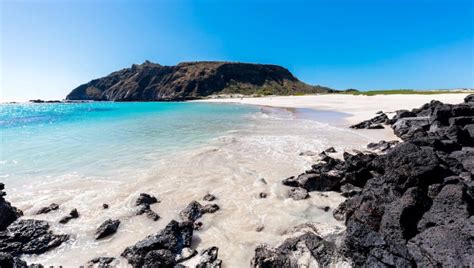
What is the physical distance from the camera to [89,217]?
7605 mm

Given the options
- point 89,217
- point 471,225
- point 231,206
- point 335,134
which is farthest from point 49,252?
point 335,134

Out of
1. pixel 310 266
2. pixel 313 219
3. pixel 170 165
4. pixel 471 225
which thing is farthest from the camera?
pixel 170 165

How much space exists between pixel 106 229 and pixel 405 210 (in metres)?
6.49

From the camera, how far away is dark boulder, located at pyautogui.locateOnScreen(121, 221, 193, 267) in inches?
199

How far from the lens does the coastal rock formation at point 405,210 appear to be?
13.5 feet

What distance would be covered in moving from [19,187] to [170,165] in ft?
18.6

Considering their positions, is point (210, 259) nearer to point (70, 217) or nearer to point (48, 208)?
point (70, 217)

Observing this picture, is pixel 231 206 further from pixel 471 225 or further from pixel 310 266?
pixel 471 225

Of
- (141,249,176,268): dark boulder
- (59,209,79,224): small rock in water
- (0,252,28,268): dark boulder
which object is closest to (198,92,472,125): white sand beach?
(59,209,79,224): small rock in water

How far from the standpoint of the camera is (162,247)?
Result: 17.9ft

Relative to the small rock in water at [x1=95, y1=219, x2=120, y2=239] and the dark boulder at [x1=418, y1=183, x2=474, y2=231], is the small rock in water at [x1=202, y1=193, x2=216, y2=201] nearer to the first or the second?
the small rock in water at [x1=95, y1=219, x2=120, y2=239]

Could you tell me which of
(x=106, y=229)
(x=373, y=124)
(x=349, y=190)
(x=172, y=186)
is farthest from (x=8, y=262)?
(x=373, y=124)

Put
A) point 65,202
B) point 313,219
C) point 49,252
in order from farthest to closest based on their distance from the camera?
1. point 65,202
2. point 313,219
3. point 49,252

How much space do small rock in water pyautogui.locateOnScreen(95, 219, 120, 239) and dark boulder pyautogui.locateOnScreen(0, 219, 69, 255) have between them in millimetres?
747
